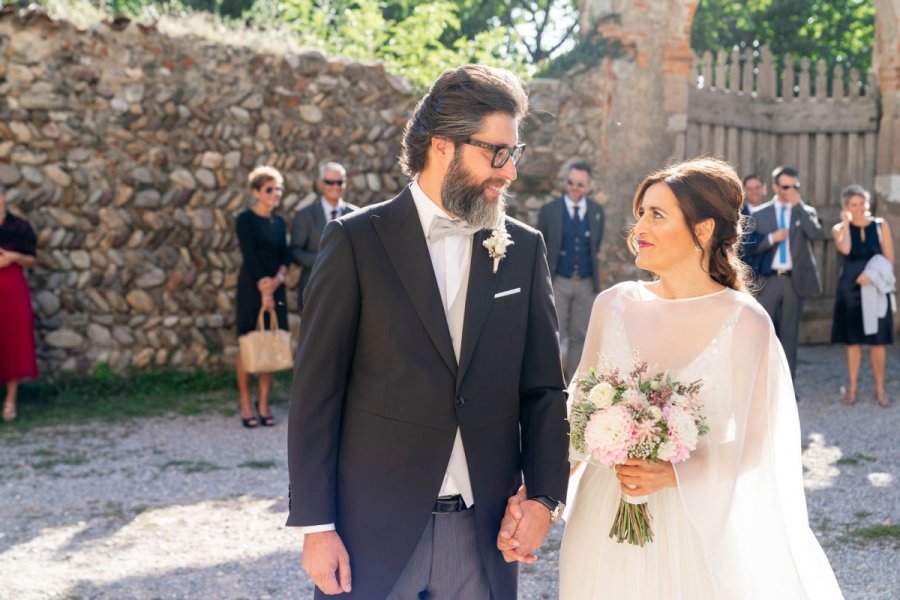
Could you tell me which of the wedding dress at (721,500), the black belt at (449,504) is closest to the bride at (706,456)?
the wedding dress at (721,500)

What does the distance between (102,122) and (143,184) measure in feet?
2.16

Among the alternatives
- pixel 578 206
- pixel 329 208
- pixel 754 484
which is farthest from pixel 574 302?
Result: pixel 754 484

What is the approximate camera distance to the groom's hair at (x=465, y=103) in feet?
8.46

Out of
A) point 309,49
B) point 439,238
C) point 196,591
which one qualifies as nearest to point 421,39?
point 309,49

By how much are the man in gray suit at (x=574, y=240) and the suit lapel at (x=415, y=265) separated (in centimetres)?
638

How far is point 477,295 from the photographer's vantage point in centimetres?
262

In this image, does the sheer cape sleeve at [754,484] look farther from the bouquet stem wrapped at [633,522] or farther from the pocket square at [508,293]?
the pocket square at [508,293]

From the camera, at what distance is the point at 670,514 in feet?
9.47

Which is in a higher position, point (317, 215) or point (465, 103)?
point (465, 103)

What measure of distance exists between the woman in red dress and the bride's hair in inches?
256

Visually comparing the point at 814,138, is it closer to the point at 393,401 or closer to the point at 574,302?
A: the point at 574,302

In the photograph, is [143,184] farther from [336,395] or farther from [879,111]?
[879,111]

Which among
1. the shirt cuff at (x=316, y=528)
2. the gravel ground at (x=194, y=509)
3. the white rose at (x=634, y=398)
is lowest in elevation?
the gravel ground at (x=194, y=509)

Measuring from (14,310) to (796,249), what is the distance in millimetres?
6678
